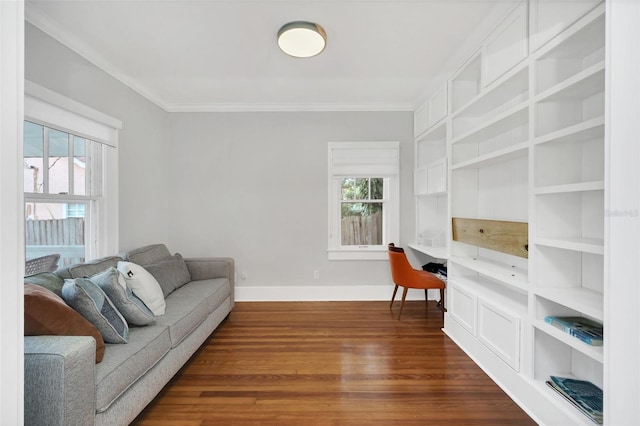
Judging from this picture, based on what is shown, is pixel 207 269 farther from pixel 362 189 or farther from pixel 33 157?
pixel 362 189

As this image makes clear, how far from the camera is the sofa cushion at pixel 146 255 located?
279 centimetres

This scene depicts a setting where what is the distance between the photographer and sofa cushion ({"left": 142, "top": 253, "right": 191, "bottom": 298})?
267 centimetres

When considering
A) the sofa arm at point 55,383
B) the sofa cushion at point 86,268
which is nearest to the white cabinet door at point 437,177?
the sofa arm at point 55,383

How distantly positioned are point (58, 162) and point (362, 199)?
318cm

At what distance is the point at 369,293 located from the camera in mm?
3820

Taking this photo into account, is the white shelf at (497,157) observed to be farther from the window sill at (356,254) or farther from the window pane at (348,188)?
the window sill at (356,254)

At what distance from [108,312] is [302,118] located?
3010mm

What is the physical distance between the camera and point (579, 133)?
1493 millimetres

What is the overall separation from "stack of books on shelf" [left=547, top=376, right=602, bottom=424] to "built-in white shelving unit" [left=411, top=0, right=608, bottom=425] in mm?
36

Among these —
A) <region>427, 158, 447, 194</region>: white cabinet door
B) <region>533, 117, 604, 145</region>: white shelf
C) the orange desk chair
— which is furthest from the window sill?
<region>533, 117, 604, 145</region>: white shelf
